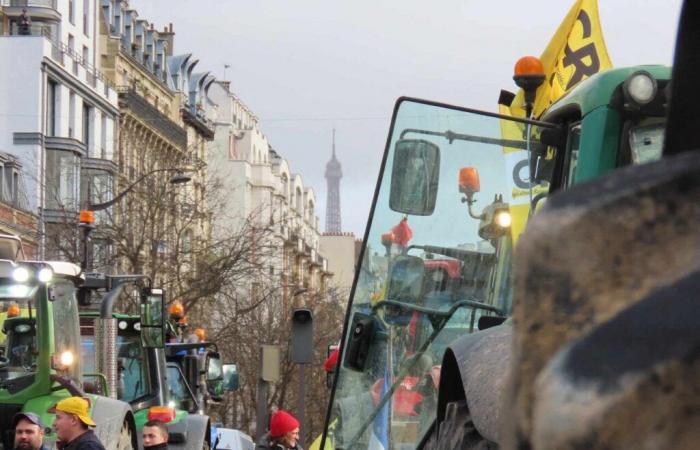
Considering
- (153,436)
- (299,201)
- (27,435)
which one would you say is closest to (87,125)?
(153,436)

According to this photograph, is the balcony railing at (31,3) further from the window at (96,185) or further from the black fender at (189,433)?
the black fender at (189,433)

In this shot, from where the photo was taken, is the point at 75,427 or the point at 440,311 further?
the point at 75,427

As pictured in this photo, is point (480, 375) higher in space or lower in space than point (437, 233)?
lower

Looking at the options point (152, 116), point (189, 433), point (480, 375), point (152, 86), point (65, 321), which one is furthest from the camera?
point (152, 86)

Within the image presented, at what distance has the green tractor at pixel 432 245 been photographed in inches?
239

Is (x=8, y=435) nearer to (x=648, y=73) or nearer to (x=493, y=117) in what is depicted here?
(x=493, y=117)

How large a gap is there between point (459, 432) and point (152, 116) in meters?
85.4

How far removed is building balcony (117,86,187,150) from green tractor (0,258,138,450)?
70.4 metres

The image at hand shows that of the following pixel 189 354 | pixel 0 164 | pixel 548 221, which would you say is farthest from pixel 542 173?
pixel 0 164

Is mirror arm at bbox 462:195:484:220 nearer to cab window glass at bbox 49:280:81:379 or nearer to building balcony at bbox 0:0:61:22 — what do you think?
cab window glass at bbox 49:280:81:379

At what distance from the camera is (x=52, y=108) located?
71.7 m

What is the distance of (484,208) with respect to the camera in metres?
6.30

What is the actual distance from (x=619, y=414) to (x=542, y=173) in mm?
5044

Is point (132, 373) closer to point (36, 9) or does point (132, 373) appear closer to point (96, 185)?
point (96, 185)
